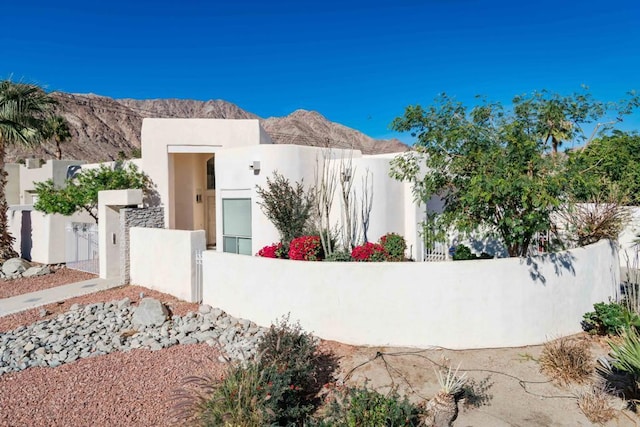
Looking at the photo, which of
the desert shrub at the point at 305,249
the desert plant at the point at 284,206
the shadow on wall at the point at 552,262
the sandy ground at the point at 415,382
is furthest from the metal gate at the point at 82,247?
the shadow on wall at the point at 552,262

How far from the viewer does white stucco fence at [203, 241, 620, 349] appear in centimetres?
808

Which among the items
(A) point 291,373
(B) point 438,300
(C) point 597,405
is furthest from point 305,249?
(C) point 597,405

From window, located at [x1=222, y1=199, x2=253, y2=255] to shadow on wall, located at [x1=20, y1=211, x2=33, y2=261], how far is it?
1054 centimetres

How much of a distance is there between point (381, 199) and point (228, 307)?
21.7 ft

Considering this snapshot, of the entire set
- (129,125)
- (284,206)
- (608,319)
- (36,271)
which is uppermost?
(129,125)

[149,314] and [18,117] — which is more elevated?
[18,117]

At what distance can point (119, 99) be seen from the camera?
10194cm

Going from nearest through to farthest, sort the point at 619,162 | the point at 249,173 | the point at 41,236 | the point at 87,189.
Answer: the point at 249,173
the point at 87,189
the point at 41,236
the point at 619,162

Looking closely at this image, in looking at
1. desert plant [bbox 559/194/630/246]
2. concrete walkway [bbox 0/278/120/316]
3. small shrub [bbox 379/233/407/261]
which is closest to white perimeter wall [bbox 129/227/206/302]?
concrete walkway [bbox 0/278/120/316]

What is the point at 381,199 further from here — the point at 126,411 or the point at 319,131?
the point at 319,131

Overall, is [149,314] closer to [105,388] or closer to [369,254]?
[105,388]

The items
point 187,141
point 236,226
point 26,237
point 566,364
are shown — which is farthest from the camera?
point 26,237

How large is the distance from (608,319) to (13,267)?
65.3ft

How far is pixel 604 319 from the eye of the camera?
8.56 meters
